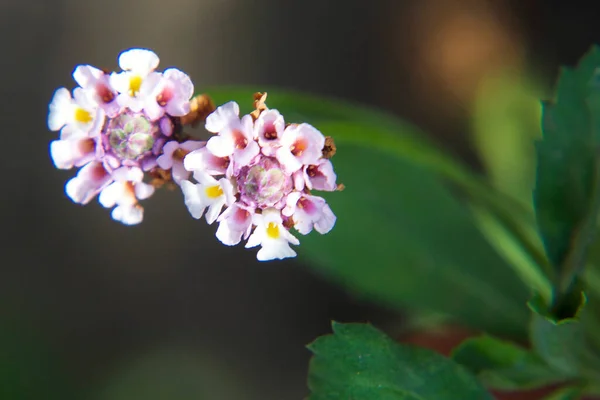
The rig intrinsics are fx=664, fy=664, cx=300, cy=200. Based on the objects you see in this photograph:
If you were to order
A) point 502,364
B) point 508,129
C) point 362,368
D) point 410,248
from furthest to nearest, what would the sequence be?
point 508,129, point 410,248, point 502,364, point 362,368

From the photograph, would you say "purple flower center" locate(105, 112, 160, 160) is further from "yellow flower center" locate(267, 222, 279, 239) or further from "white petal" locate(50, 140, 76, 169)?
"yellow flower center" locate(267, 222, 279, 239)

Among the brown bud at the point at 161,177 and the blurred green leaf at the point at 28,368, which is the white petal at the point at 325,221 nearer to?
the brown bud at the point at 161,177

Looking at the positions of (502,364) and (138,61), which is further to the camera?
(502,364)

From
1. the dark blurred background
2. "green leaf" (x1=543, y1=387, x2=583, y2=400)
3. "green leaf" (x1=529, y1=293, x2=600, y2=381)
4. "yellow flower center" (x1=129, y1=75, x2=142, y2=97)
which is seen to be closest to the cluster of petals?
"yellow flower center" (x1=129, y1=75, x2=142, y2=97)

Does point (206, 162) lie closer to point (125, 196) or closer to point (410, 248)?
point (125, 196)

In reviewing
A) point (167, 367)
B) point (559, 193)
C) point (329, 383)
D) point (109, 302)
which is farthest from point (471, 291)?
point (109, 302)

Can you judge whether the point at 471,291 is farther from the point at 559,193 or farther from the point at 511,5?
the point at 511,5

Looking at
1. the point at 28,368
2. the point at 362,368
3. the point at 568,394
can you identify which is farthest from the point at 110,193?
the point at 28,368
